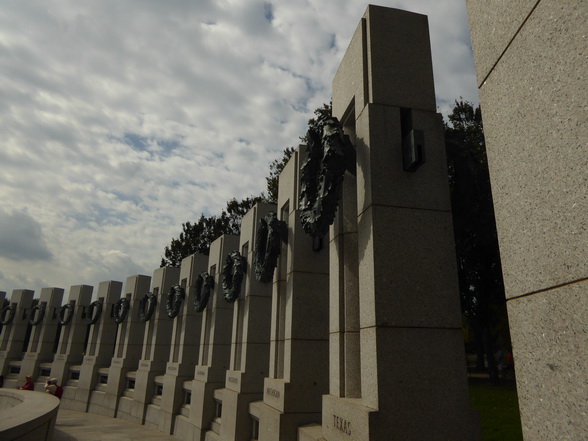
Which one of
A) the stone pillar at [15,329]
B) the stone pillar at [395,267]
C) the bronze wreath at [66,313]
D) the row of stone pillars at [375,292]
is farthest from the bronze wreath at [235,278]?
the stone pillar at [15,329]

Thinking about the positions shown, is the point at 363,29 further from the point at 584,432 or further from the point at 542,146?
the point at 584,432

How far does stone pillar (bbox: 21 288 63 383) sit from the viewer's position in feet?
97.8

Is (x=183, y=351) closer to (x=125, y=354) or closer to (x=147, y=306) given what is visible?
(x=147, y=306)

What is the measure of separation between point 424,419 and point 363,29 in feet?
17.0

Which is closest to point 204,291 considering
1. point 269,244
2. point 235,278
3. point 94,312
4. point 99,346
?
point 235,278

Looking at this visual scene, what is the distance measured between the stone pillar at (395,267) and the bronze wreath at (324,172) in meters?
0.27

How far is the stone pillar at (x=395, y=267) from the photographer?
5055mm

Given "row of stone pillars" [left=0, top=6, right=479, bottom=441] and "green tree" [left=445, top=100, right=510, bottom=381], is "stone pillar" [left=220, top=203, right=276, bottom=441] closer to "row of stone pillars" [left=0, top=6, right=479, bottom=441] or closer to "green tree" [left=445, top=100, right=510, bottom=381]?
"row of stone pillars" [left=0, top=6, right=479, bottom=441]

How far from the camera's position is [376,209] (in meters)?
5.64

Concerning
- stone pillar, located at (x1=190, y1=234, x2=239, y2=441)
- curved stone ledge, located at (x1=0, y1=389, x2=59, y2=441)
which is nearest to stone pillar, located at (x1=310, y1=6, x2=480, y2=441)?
curved stone ledge, located at (x1=0, y1=389, x2=59, y2=441)

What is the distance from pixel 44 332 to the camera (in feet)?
100

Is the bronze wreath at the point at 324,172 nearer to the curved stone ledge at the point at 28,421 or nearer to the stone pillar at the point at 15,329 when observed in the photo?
the curved stone ledge at the point at 28,421

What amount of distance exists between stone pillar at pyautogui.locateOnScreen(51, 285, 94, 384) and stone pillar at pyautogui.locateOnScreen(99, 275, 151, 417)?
13.7ft

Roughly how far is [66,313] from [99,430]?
526 inches
